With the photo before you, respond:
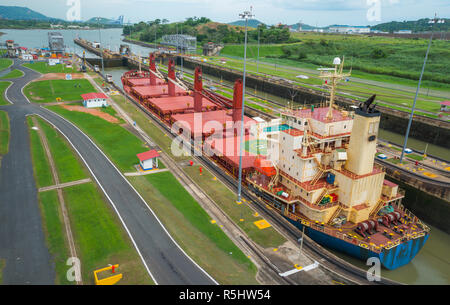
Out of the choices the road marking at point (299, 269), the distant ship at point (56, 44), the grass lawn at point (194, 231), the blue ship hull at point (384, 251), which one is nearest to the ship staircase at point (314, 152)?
the blue ship hull at point (384, 251)

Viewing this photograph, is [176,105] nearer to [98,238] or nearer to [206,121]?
[206,121]

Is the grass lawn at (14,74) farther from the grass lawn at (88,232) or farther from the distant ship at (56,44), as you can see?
the grass lawn at (88,232)

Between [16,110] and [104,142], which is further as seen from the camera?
[16,110]

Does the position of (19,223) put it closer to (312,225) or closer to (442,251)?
(312,225)

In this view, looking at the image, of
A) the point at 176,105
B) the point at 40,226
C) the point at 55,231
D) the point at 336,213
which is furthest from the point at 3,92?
the point at 336,213
